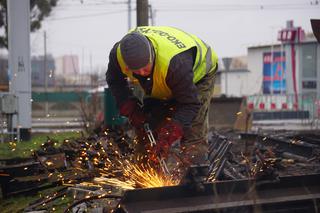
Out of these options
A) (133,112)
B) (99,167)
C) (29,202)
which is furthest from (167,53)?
(29,202)

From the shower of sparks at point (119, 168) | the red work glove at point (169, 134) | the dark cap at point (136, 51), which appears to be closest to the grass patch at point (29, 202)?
the shower of sparks at point (119, 168)

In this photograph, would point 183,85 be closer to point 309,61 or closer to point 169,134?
point 169,134

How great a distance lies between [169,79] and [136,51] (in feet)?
1.29

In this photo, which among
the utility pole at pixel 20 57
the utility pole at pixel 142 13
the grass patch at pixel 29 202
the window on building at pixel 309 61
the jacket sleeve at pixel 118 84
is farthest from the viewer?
the window on building at pixel 309 61

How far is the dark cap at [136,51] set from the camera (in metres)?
4.20

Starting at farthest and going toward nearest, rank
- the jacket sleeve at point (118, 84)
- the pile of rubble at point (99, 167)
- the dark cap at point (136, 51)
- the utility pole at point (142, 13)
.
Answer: the utility pole at point (142, 13)
the jacket sleeve at point (118, 84)
the pile of rubble at point (99, 167)
the dark cap at point (136, 51)

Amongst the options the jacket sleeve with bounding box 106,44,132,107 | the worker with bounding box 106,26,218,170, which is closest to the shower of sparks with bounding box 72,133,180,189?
the worker with bounding box 106,26,218,170

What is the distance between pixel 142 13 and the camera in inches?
364

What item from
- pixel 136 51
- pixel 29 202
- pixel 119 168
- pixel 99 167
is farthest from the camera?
pixel 99 167

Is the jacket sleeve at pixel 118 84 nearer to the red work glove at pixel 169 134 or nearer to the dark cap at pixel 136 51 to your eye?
the dark cap at pixel 136 51

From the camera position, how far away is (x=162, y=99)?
16.3 ft

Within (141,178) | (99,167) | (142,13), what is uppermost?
(142,13)

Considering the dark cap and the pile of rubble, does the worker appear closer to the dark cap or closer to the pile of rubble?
the dark cap

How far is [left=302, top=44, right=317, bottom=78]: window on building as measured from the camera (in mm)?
26984
